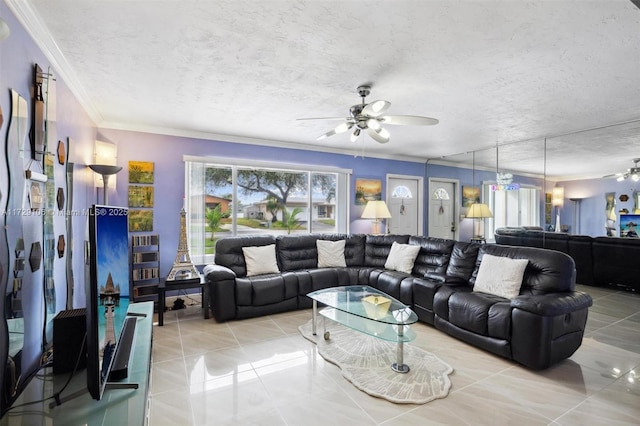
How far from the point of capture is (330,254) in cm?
467

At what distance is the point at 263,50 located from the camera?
7.29 feet

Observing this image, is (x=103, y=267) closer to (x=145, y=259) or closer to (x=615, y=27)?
(x=145, y=259)

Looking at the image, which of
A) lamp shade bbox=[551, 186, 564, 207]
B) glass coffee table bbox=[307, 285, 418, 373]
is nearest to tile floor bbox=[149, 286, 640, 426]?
glass coffee table bbox=[307, 285, 418, 373]

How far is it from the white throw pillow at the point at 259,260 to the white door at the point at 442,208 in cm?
407

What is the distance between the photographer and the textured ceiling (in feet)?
5.88

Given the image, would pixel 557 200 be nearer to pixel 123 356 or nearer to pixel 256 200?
pixel 256 200

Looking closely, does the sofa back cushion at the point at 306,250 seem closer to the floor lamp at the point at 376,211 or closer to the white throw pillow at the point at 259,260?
the white throw pillow at the point at 259,260

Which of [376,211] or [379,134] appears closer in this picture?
[379,134]

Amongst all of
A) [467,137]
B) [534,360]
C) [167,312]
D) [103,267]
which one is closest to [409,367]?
[534,360]

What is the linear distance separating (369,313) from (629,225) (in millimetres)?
3693

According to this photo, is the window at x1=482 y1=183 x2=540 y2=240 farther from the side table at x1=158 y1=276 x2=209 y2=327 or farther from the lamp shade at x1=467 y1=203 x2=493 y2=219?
the side table at x1=158 y1=276 x2=209 y2=327

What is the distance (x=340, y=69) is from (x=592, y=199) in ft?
13.3

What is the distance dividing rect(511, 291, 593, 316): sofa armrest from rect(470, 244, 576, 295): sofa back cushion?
0.13 meters

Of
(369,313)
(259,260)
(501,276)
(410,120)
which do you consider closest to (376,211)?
(259,260)
